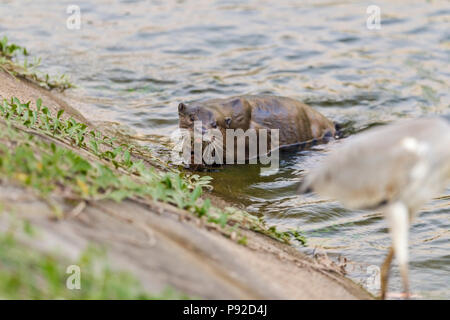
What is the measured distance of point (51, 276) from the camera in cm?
263

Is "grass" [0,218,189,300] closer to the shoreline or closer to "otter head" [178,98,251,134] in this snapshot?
the shoreline

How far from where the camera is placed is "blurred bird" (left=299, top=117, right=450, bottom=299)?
118 inches

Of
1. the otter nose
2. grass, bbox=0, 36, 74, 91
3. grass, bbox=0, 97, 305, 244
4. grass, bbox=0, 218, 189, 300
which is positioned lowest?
grass, bbox=0, 218, 189, 300

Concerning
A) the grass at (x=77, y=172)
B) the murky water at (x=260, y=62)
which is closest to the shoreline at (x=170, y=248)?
the grass at (x=77, y=172)

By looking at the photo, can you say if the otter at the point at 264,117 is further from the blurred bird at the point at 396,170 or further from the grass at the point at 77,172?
the blurred bird at the point at 396,170

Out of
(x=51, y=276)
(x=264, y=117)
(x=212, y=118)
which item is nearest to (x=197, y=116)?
(x=212, y=118)

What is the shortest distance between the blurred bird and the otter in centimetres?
326

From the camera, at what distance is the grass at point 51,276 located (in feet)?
8.70

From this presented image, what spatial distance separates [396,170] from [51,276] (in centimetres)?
150

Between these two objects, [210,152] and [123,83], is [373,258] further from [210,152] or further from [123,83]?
[123,83]

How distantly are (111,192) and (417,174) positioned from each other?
57.2 inches

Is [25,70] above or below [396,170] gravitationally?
above

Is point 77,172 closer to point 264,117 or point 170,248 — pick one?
point 170,248

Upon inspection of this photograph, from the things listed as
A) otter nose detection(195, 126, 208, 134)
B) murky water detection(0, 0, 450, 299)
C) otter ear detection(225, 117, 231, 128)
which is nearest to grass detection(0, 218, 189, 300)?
murky water detection(0, 0, 450, 299)
